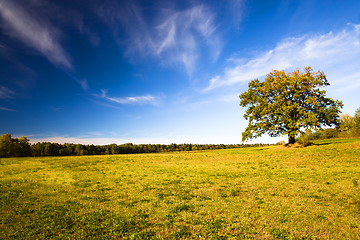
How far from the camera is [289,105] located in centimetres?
3469

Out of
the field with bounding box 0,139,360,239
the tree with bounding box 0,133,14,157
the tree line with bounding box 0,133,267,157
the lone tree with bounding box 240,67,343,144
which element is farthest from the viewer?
the tree line with bounding box 0,133,267,157

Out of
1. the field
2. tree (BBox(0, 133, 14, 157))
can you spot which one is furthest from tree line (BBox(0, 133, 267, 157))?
the field

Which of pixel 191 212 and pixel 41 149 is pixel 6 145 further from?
pixel 191 212

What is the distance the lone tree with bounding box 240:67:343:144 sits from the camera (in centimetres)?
3306

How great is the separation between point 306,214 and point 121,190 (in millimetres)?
11865

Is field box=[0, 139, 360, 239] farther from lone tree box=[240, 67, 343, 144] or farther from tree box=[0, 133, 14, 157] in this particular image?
tree box=[0, 133, 14, 157]

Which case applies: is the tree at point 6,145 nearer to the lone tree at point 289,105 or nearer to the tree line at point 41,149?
the tree line at point 41,149

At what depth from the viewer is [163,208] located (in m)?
8.90

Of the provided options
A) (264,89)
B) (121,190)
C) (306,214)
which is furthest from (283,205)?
(264,89)

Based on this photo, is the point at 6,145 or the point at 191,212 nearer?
the point at 191,212

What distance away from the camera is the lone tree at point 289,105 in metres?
33.1

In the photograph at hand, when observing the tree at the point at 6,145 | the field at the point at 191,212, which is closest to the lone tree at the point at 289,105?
the field at the point at 191,212

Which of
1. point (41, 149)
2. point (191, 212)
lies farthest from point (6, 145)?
point (191, 212)

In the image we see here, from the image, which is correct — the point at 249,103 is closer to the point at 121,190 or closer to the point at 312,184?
the point at 312,184
